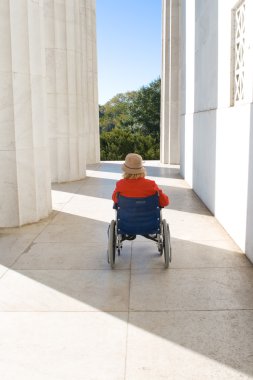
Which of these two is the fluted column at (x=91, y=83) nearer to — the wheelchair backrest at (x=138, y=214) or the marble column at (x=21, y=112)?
the marble column at (x=21, y=112)

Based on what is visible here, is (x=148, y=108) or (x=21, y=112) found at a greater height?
(x=148, y=108)

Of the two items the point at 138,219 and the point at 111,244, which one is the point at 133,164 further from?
the point at 111,244

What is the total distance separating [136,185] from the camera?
5652 mm

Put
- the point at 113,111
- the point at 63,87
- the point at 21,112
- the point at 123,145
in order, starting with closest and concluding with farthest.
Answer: the point at 21,112
the point at 63,87
the point at 123,145
the point at 113,111

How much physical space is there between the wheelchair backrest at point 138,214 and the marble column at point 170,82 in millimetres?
13524

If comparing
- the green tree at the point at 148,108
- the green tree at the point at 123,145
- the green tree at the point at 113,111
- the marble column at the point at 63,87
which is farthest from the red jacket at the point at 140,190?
the green tree at the point at 113,111

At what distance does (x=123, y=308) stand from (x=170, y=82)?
15241 mm

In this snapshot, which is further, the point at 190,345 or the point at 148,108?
the point at 148,108

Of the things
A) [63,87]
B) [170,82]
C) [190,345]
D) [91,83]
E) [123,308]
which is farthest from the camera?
[91,83]

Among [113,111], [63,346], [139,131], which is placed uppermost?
[113,111]

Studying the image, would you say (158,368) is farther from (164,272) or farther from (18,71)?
(18,71)

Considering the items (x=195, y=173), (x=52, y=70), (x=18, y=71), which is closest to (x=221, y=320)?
(x=18, y=71)

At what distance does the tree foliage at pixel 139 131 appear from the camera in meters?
42.2

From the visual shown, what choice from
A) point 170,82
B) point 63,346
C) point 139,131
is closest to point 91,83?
point 170,82
